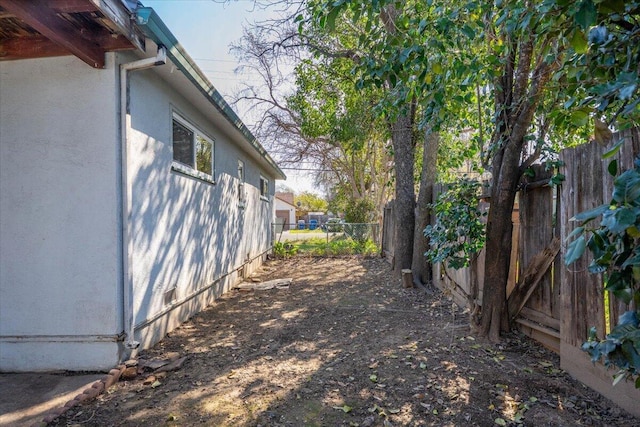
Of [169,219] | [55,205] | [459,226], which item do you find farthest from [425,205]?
[55,205]

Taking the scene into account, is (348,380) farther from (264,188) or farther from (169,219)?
(264,188)

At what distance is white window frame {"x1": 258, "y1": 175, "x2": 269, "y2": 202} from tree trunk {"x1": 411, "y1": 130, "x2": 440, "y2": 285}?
18.7 feet

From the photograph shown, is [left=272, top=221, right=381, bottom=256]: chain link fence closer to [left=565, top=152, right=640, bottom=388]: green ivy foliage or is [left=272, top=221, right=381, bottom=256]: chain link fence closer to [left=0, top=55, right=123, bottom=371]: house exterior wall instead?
[left=0, top=55, right=123, bottom=371]: house exterior wall

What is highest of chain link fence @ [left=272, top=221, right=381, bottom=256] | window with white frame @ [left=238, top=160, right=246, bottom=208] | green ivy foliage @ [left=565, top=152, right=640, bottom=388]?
window with white frame @ [left=238, top=160, right=246, bottom=208]

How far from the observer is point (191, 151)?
5457mm

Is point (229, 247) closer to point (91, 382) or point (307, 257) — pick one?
point (91, 382)

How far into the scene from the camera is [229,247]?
750 centimetres

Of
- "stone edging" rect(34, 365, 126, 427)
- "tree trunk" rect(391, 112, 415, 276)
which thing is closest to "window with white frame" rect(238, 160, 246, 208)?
"tree trunk" rect(391, 112, 415, 276)

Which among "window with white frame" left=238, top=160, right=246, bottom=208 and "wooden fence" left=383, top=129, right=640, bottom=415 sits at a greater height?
"window with white frame" left=238, top=160, right=246, bottom=208

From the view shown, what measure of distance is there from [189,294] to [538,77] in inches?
200

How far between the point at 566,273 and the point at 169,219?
437 centimetres

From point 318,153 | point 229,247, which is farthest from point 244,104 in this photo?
point 229,247

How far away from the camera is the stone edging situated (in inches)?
102

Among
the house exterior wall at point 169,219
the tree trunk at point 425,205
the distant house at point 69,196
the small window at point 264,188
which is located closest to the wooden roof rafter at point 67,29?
the distant house at point 69,196
